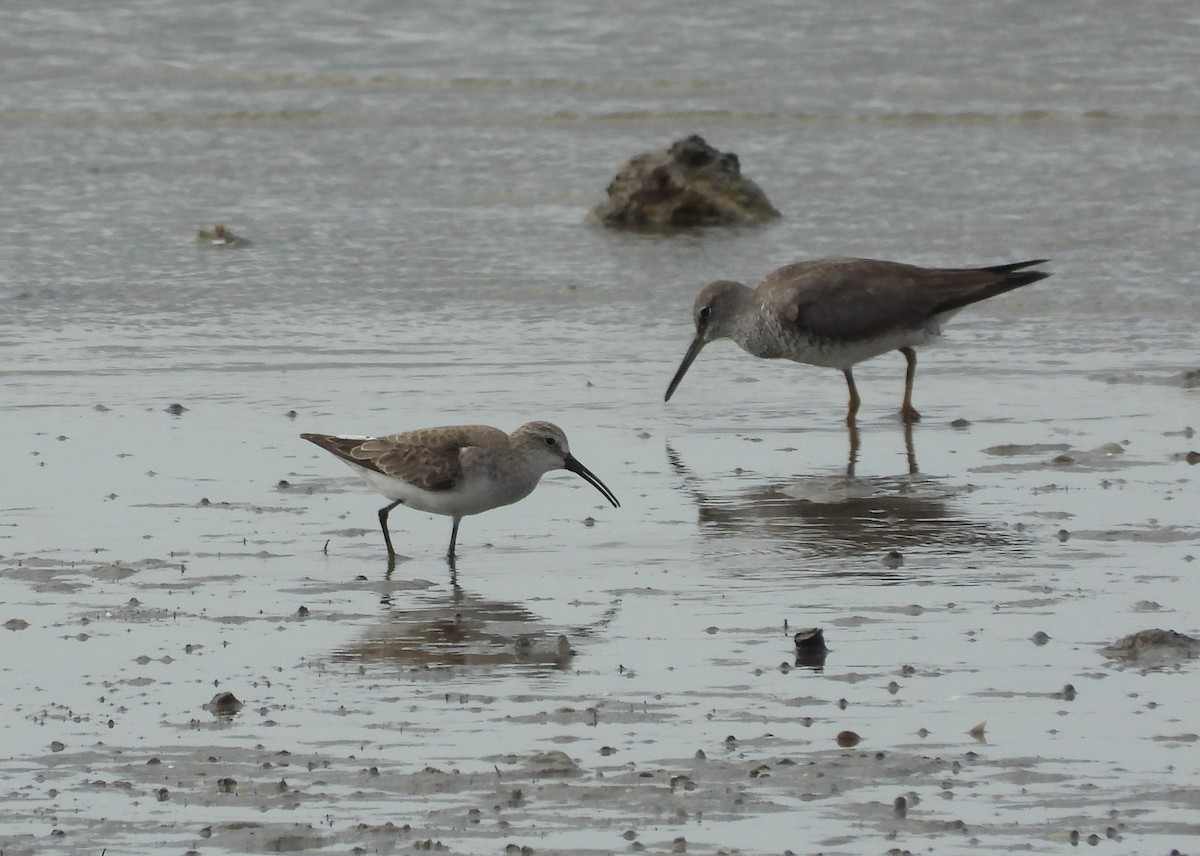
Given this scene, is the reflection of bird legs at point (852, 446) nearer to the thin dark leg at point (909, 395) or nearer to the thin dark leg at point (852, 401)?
the thin dark leg at point (852, 401)

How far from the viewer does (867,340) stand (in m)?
11.6

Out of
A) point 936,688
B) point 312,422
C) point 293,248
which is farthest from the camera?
point 293,248

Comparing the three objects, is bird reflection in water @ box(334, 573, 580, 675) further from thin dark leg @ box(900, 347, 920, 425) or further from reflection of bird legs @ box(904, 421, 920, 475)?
thin dark leg @ box(900, 347, 920, 425)

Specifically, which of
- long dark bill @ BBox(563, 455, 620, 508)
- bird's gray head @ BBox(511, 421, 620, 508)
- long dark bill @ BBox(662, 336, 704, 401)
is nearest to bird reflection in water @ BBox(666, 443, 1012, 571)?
long dark bill @ BBox(563, 455, 620, 508)

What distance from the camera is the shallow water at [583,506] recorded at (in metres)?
5.85

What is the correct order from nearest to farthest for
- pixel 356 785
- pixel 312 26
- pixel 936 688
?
pixel 356 785 < pixel 936 688 < pixel 312 26

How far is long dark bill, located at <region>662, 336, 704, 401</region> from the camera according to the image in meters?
11.6

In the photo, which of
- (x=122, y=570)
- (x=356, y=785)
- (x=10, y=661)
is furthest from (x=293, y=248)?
(x=356, y=785)

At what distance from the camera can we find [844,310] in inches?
458

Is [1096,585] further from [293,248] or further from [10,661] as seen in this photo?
[293,248]

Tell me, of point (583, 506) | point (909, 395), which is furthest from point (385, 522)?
point (909, 395)

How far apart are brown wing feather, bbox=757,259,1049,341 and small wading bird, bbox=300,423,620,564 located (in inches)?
118

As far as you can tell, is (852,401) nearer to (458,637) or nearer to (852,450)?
(852,450)

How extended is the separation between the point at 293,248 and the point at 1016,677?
1044 centimetres
